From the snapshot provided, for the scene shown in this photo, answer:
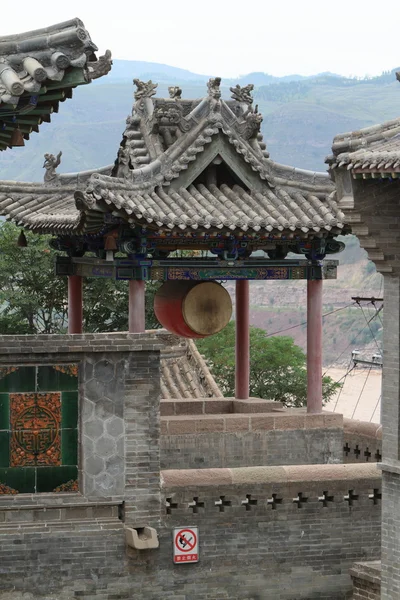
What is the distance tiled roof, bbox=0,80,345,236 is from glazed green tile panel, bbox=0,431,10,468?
160 inches

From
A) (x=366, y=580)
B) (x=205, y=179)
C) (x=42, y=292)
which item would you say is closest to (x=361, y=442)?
(x=366, y=580)

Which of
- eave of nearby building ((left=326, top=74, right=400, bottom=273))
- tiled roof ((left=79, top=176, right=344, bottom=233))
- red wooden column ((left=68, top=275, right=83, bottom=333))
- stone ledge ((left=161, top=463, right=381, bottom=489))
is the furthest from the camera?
red wooden column ((left=68, top=275, right=83, bottom=333))

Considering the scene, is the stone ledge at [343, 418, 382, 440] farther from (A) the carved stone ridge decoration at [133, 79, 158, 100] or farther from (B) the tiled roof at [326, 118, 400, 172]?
(B) the tiled roof at [326, 118, 400, 172]

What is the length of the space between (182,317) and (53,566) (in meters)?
5.75

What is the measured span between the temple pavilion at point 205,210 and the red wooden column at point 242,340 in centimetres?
95

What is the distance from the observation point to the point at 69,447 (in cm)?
1533

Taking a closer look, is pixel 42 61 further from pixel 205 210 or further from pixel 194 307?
pixel 194 307

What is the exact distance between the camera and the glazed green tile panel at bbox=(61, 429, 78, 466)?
50.2ft

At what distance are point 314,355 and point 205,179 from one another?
3.07 meters

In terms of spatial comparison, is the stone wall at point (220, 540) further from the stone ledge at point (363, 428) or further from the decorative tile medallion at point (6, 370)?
→ the stone ledge at point (363, 428)

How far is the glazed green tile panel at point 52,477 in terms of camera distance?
15.3 metres

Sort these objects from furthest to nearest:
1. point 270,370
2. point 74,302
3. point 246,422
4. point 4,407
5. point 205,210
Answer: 1. point 270,370
2. point 74,302
3. point 246,422
4. point 205,210
5. point 4,407

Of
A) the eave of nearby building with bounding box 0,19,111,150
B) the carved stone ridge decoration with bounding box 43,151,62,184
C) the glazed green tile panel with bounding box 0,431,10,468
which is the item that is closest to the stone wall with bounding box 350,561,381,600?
the glazed green tile panel with bounding box 0,431,10,468

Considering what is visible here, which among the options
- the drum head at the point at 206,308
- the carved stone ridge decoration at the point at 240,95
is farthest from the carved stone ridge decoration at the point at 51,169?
the drum head at the point at 206,308
